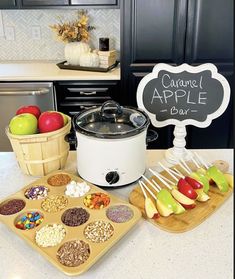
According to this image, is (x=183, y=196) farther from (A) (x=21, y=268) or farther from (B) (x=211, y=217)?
(A) (x=21, y=268)

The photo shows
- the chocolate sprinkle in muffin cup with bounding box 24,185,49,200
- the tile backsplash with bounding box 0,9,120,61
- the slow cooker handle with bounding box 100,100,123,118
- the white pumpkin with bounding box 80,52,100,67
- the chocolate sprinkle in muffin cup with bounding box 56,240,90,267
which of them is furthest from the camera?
the tile backsplash with bounding box 0,9,120,61

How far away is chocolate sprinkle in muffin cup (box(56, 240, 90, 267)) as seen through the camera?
77 cm

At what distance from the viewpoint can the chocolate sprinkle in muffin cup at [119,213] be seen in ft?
2.99

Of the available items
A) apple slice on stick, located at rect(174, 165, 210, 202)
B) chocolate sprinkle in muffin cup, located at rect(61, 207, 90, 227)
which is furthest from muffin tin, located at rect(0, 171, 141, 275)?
apple slice on stick, located at rect(174, 165, 210, 202)

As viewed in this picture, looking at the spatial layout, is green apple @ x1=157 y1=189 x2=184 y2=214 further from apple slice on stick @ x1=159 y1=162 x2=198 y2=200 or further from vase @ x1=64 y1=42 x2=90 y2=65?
vase @ x1=64 y1=42 x2=90 y2=65

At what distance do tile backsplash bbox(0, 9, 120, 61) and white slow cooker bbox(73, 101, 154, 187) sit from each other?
1.99 meters

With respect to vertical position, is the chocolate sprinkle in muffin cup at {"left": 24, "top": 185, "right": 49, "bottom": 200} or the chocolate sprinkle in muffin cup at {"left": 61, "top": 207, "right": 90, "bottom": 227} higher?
the chocolate sprinkle in muffin cup at {"left": 24, "top": 185, "right": 49, "bottom": 200}

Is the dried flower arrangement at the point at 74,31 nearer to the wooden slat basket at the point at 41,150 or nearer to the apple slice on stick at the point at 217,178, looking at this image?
the wooden slat basket at the point at 41,150

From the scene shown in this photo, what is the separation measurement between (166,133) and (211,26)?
0.87m

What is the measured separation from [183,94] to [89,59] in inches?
58.4

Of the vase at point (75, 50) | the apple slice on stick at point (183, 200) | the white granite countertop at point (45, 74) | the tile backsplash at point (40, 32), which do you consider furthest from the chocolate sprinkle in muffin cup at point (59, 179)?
the tile backsplash at point (40, 32)

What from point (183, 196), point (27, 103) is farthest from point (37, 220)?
point (27, 103)

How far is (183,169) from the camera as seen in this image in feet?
3.91

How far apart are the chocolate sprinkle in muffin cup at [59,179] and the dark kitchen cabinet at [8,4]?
6.39 feet
